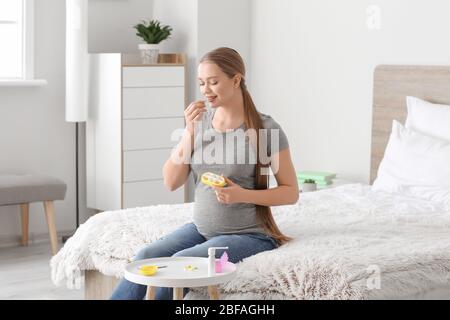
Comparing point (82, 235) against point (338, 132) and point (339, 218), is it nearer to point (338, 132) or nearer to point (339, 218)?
point (339, 218)

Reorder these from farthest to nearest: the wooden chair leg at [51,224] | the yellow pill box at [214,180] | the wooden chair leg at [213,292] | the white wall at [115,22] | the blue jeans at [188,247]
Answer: the white wall at [115,22] → the wooden chair leg at [51,224] → the yellow pill box at [214,180] → the blue jeans at [188,247] → the wooden chair leg at [213,292]

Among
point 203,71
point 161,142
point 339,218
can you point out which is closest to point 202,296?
point 203,71

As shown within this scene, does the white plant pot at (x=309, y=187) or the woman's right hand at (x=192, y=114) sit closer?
the woman's right hand at (x=192, y=114)

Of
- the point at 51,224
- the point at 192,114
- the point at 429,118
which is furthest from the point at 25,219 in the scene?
the point at 192,114

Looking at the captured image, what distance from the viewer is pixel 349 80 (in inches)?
185

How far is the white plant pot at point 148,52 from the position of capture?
5066 mm

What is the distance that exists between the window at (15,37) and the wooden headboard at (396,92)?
189 centimetres

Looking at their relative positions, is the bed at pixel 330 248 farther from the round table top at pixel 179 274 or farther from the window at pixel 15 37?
the window at pixel 15 37

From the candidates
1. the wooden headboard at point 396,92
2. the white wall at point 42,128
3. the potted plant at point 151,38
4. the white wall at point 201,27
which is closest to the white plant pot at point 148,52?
the potted plant at point 151,38

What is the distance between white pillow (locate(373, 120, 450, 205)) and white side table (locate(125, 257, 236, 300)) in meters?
1.53

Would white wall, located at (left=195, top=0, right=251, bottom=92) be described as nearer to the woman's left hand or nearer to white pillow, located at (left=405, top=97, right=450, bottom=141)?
white pillow, located at (left=405, top=97, right=450, bottom=141)

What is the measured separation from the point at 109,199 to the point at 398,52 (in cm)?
176
